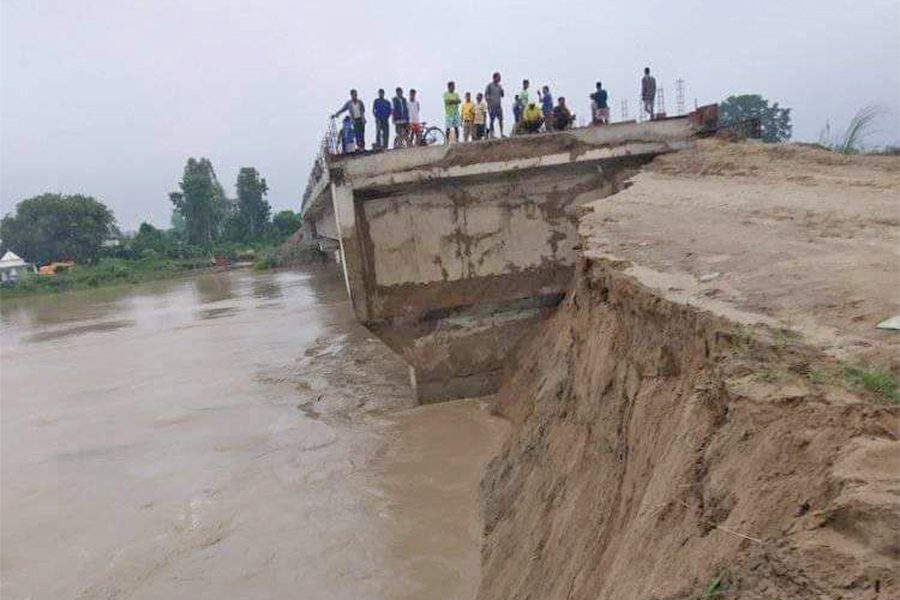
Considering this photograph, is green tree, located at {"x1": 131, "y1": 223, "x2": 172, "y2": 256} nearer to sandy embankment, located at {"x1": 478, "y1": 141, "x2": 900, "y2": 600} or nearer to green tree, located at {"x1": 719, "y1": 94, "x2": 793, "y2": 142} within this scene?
green tree, located at {"x1": 719, "y1": 94, "x2": 793, "y2": 142}

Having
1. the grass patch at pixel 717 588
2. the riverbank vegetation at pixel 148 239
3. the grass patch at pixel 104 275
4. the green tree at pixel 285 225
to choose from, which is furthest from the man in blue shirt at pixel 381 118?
the green tree at pixel 285 225

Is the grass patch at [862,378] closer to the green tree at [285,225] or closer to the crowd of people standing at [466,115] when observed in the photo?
the crowd of people standing at [466,115]

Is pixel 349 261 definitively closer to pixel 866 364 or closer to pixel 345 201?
pixel 345 201

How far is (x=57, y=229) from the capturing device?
63.7 m

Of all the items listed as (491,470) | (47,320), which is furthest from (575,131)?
(47,320)

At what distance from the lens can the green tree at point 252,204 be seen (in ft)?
247

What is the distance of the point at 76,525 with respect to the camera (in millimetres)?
8047

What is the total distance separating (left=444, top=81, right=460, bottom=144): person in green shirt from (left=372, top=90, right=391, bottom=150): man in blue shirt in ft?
4.04

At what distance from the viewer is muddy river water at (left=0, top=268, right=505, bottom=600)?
6406 millimetres

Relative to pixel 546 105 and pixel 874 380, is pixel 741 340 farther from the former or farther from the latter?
pixel 546 105

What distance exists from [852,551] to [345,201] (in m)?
8.74

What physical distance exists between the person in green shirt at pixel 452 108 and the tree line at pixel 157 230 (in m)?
57.2

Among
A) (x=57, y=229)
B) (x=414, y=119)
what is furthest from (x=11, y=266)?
(x=414, y=119)

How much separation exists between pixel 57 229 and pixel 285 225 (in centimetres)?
2195
